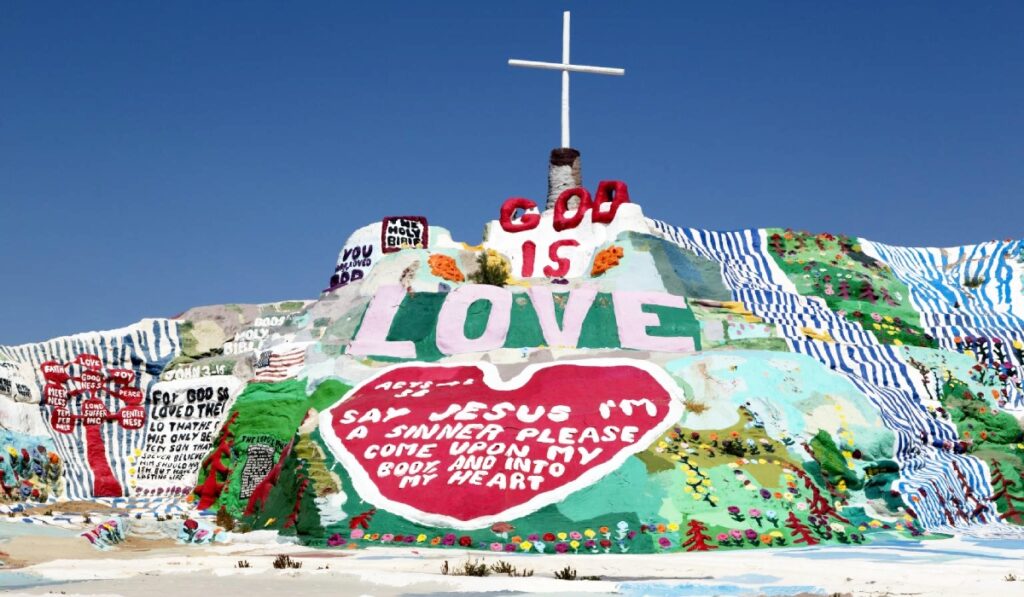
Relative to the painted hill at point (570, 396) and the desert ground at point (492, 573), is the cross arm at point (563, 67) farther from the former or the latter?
the desert ground at point (492, 573)

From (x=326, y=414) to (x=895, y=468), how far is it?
368 inches

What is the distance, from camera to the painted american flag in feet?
84.7

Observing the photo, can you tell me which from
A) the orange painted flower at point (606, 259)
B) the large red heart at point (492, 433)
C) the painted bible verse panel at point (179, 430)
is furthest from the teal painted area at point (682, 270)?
the painted bible verse panel at point (179, 430)

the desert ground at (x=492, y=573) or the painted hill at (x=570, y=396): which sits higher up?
the painted hill at (x=570, y=396)

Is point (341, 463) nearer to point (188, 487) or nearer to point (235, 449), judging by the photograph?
point (235, 449)

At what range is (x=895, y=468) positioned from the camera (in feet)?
61.9

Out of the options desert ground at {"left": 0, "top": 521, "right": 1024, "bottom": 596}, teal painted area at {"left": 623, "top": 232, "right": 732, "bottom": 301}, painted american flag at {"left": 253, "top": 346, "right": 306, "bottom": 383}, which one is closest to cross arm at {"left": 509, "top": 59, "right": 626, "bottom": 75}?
teal painted area at {"left": 623, "top": 232, "right": 732, "bottom": 301}

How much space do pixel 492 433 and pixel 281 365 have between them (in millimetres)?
9415

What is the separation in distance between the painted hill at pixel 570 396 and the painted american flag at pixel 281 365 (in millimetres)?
72

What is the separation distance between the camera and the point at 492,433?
18.3 metres

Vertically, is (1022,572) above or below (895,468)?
below

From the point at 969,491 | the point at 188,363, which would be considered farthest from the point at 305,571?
the point at 188,363

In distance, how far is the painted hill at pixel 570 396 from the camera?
17000 millimetres

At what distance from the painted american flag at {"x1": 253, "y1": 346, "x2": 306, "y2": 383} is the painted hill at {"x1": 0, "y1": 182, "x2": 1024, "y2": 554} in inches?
2.8
